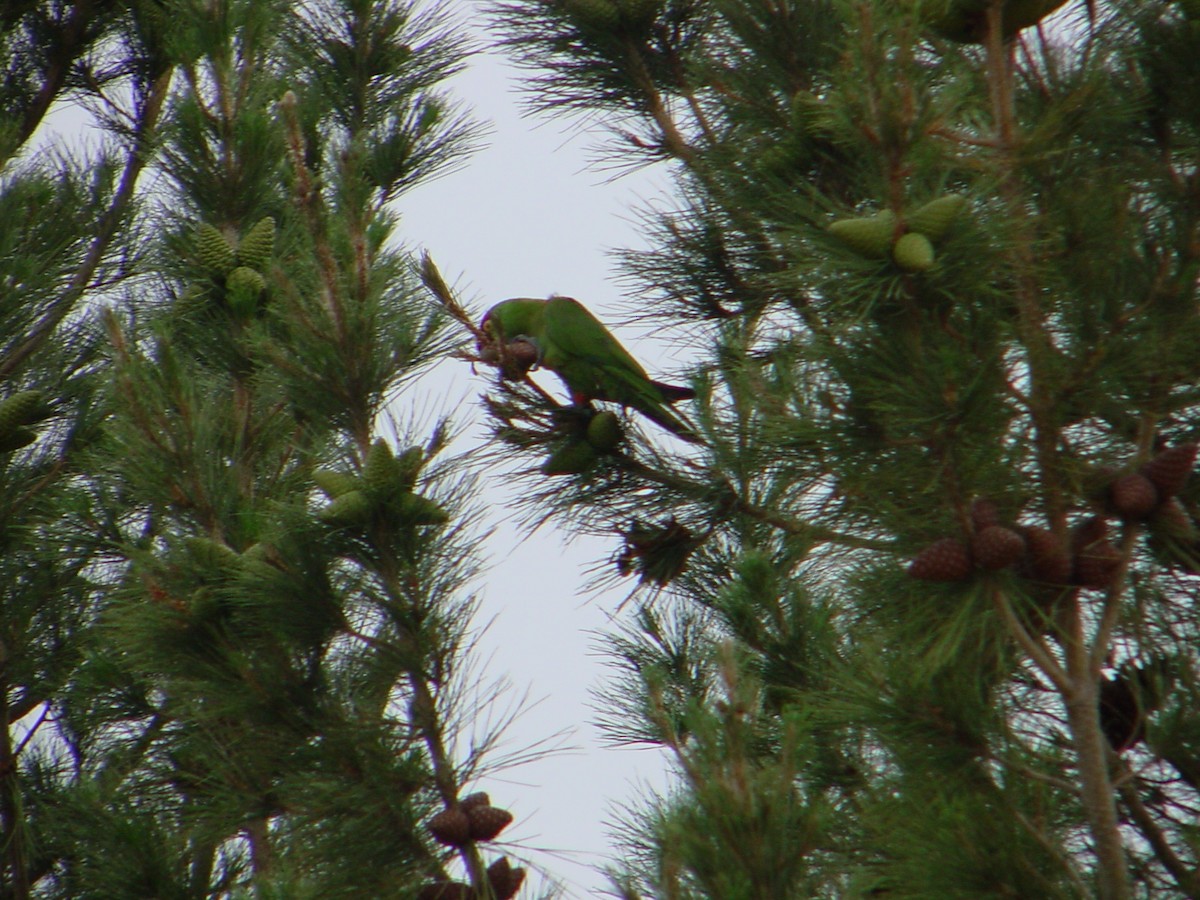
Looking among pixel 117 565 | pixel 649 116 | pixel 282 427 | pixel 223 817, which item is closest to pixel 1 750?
pixel 117 565

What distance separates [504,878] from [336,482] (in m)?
0.63

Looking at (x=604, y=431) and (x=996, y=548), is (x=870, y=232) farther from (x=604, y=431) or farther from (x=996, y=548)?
(x=604, y=431)

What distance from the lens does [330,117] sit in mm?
4371

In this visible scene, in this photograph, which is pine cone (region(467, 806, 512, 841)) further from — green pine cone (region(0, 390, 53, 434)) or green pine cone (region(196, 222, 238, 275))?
green pine cone (region(196, 222, 238, 275))

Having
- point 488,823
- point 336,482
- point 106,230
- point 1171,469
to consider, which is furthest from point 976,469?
point 106,230

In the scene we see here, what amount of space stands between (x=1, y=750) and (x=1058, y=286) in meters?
3.05

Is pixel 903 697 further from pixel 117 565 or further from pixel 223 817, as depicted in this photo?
pixel 117 565

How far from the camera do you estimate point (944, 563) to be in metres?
1.64

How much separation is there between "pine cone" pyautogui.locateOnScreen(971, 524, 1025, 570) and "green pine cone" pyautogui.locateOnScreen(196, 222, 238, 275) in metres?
2.01

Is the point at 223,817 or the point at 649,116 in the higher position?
the point at 649,116

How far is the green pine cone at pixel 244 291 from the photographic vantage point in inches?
119

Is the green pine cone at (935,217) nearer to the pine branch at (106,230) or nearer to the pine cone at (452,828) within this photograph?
the pine cone at (452,828)

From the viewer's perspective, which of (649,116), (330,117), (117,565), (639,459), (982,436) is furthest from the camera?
(330,117)


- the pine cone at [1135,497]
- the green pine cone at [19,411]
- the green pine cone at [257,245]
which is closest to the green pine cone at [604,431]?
the pine cone at [1135,497]
